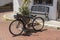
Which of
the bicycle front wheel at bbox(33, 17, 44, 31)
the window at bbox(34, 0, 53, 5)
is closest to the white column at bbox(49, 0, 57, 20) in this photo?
the window at bbox(34, 0, 53, 5)

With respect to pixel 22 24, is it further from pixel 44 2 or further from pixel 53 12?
A: pixel 44 2

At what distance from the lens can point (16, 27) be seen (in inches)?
380

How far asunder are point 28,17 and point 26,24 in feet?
1.23

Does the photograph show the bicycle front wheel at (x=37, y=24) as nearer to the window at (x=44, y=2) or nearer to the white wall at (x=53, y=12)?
the white wall at (x=53, y=12)

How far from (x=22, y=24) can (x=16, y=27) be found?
1.48 feet

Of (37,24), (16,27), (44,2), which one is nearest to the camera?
(16,27)

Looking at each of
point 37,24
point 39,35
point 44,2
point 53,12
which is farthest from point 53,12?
point 39,35

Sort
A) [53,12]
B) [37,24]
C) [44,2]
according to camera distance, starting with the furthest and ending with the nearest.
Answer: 1. [44,2]
2. [53,12]
3. [37,24]

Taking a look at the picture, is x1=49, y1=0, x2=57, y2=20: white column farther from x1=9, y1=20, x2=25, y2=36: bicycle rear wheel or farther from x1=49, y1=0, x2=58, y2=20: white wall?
x1=9, y1=20, x2=25, y2=36: bicycle rear wheel

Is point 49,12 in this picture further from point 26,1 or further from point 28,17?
point 28,17

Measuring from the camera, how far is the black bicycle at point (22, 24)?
9.17 metres

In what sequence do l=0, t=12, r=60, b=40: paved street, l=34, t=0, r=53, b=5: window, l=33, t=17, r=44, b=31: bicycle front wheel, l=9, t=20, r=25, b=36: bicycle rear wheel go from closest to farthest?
1. l=0, t=12, r=60, b=40: paved street
2. l=9, t=20, r=25, b=36: bicycle rear wheel
3. l=33, t=17, r=44, b=31: bicycle front wheel
4. l=34, t=0, r=53, b=5: window

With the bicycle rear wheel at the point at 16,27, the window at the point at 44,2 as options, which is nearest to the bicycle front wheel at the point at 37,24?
the bicycle rear wheel at the point at 16,27

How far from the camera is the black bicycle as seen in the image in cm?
917
